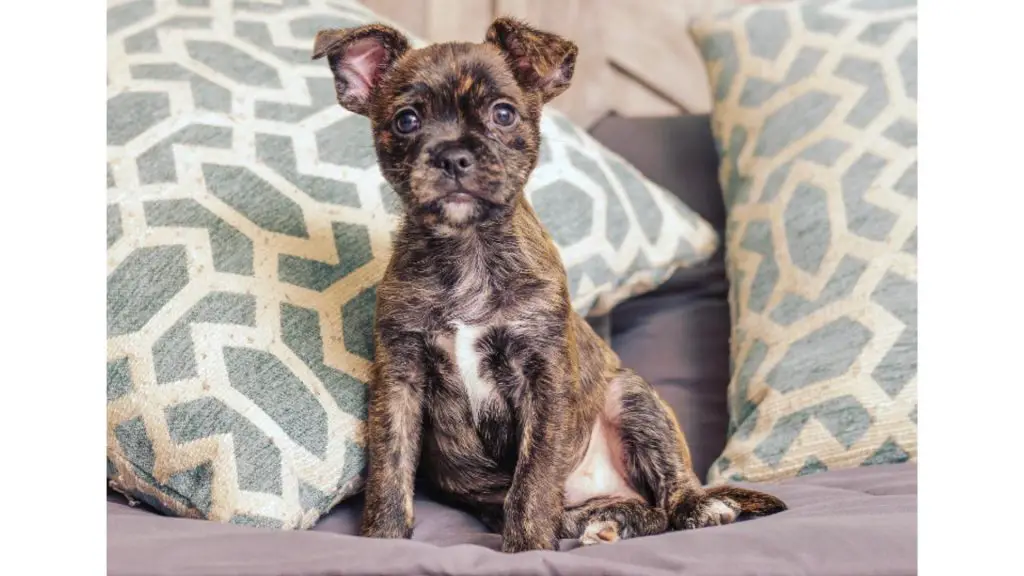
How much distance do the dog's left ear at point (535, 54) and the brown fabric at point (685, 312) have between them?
1061 mm

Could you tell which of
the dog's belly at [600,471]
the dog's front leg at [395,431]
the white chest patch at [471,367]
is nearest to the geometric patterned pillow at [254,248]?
the dog's front leg at [395,431]

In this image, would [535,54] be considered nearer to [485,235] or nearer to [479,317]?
[485,235]

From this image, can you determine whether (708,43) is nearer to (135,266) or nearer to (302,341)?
(302,341)

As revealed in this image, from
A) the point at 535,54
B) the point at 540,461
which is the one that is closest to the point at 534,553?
the point at 540,461

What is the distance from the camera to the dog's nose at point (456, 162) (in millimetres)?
1564

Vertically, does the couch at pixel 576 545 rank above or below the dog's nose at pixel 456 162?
below

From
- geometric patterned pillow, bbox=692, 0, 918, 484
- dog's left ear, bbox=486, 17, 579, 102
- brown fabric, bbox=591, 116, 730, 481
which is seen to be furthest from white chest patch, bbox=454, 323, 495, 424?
brown fabric, bbox=591, 116, 730, 481

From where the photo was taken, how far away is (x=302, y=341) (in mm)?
1880

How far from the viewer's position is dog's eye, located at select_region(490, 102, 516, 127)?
169cm

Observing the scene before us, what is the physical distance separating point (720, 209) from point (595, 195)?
0.60 m

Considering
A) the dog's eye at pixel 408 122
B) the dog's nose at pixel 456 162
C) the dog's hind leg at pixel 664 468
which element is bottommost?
the dog's hind leg at pixel 664 468

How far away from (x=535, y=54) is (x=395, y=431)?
762 millimetres

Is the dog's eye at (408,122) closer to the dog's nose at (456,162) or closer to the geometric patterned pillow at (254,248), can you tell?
the dog's nose at (456,162)

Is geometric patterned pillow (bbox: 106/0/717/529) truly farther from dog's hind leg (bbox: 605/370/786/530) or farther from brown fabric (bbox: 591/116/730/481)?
dog's hind leg (bbox: 605/370/786/530)
